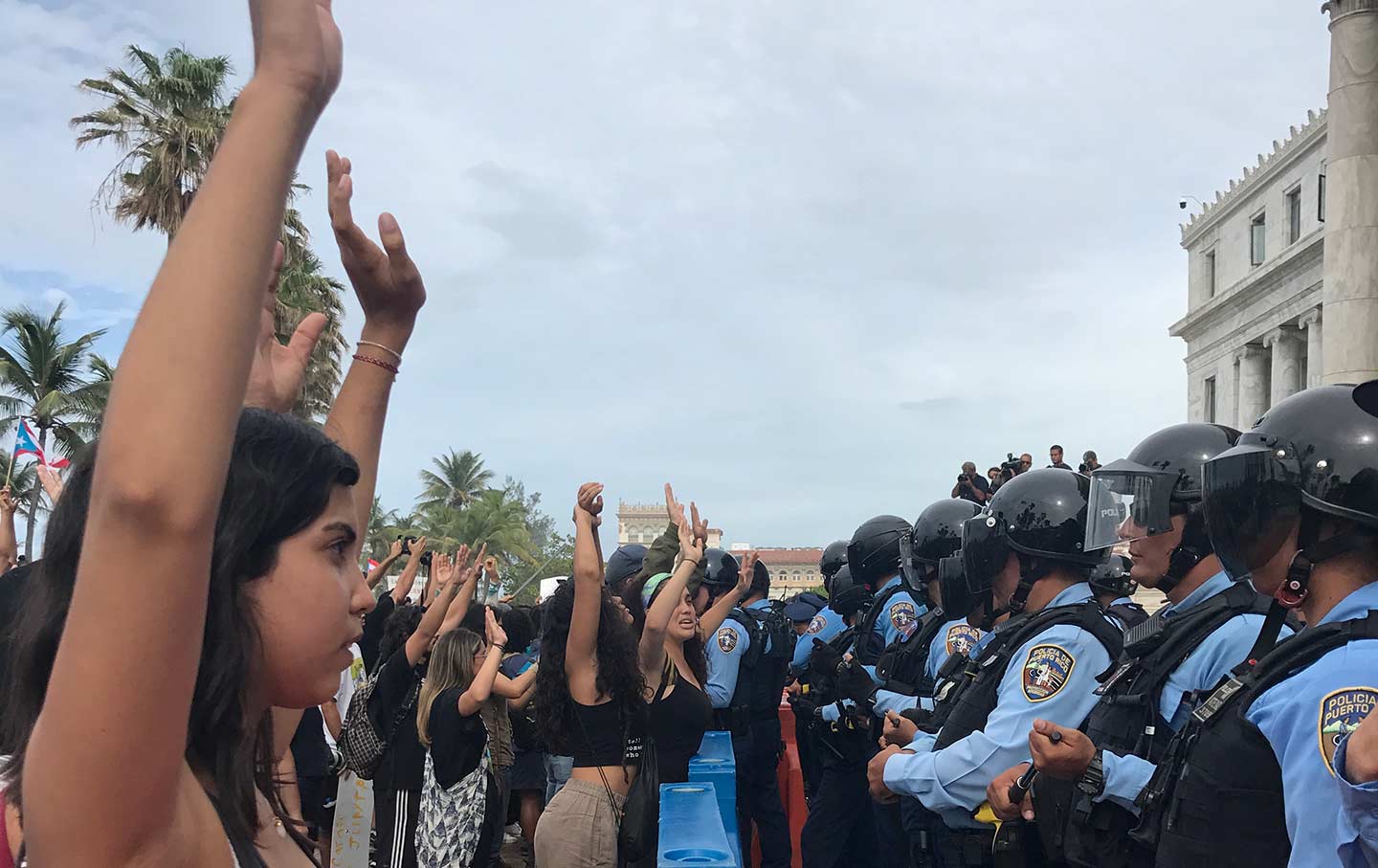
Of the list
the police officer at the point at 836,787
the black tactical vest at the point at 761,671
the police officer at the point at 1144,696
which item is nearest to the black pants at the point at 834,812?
the police officer at the point at 836,787

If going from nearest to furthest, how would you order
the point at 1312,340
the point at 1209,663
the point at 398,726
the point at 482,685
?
1. the point at 1209,663
2. the point at 482,685
3. the point at 398,726
4. the point at 1312,340

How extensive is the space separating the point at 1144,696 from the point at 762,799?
587 centimetres

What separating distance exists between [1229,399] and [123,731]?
57.5m

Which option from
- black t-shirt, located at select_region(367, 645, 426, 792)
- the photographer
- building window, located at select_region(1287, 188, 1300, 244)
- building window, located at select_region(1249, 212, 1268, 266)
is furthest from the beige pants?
building window, located at select_region(1249, 212, 1268, 266)

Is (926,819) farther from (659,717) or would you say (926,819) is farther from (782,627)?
(782,627)

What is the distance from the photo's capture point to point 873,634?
9328 mm

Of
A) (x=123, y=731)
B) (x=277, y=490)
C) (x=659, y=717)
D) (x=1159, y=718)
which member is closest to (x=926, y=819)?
(x=659, y=717)

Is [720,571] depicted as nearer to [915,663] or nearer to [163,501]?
[915,663]

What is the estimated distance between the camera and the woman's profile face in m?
1.44

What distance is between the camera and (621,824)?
16.9 feet

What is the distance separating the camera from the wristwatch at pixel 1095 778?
3402 millimetres

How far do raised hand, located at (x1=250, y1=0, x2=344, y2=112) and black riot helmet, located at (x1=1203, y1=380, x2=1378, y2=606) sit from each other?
2.62 meters

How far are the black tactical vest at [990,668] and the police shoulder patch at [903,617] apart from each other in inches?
140

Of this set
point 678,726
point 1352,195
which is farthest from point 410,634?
point 1352,195
